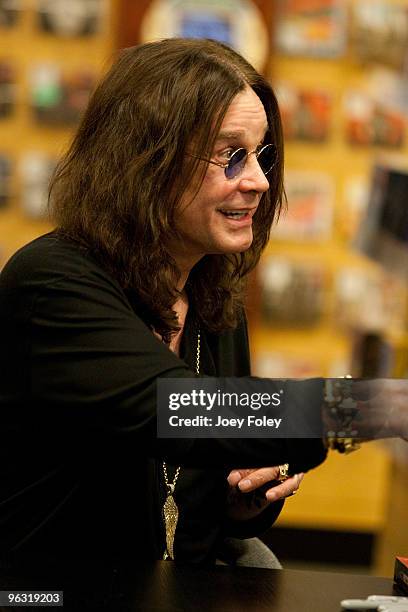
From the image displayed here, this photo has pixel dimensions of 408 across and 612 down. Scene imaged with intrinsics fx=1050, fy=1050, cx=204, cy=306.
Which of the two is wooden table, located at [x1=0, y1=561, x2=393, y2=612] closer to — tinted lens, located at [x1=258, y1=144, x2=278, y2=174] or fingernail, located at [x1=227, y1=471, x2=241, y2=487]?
fingernail, located at [x1=227, y1=471, x2=241, y2=487]

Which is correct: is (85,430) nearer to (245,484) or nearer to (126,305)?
(126,305)

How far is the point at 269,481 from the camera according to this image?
4.76 feet

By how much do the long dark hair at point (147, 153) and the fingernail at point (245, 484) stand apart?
23 centimetres

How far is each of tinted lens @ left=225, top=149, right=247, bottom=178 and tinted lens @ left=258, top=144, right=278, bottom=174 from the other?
0.10 metres

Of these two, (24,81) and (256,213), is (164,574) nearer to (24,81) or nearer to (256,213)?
(256,213)

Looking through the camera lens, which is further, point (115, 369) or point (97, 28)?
point (97, 28)

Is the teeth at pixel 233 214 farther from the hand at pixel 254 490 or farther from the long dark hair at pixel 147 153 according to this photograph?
the hand at pixel 254 490

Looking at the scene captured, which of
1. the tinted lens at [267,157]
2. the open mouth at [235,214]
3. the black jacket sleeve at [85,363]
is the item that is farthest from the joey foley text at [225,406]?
the tinted lens at [267,157]

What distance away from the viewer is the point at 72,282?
1.32 m

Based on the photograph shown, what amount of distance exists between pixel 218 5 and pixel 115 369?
2.28 metres

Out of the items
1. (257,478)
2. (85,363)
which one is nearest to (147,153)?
(85,363)

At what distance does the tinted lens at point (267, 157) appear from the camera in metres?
1.49

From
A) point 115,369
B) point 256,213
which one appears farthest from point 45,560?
point 256,213

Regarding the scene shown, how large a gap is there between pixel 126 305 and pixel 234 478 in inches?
12.8
